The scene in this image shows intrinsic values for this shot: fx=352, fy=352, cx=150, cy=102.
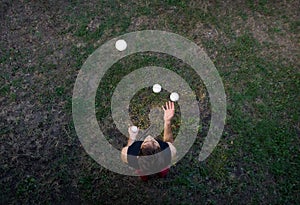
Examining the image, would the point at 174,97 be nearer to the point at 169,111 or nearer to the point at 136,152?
the point at 169,111

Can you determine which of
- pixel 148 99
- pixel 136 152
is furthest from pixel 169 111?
pixel 136 152

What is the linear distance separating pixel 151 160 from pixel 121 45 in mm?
2869

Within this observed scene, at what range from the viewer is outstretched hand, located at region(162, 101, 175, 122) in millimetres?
5685

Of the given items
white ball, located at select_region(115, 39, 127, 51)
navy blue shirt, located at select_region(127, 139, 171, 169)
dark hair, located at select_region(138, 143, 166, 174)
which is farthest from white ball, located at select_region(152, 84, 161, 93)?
dark hair, located at select_region(138, 143, 166, 174)

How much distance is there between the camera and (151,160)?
4.77 metres

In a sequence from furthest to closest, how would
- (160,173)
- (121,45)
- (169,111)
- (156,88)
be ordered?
(121,45)
(156,88)
(169,111)
(160,173)

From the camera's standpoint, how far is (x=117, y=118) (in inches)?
241


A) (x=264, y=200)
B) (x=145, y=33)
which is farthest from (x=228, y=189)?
(x=145, y=33)

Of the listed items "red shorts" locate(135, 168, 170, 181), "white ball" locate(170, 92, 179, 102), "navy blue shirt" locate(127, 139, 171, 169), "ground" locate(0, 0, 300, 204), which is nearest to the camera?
"navy blue shirt" locate(127, 139, 171, 169)

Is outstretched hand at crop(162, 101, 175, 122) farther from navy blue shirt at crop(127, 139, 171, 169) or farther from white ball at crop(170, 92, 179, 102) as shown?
navy blue shirt at crop(127, 139, 171, 169)

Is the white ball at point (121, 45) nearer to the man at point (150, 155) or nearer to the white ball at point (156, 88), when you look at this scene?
the white ball at point (156, 88)

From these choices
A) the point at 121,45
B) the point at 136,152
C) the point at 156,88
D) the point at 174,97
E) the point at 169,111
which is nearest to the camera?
the point at 136,152

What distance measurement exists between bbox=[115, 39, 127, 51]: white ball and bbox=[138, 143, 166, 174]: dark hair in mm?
2600

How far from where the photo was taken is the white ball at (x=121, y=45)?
681 centimetres
